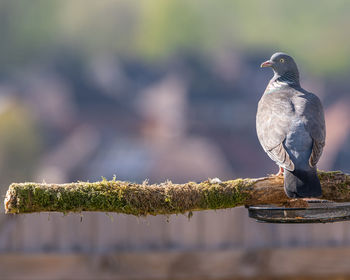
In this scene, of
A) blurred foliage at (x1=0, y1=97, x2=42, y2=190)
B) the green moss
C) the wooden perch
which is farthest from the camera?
blurred foliage at (x1=0, y1=97, x2=42, y2=190)

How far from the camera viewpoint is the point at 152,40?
73.9 meters

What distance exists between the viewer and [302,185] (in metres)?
4.39

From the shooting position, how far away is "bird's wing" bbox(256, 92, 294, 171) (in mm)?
4977

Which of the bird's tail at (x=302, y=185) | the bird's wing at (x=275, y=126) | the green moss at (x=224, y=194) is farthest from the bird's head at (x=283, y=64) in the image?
the green moss at (x=224, y=194)

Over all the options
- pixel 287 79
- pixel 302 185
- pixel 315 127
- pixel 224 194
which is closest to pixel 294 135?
pixel 315 127

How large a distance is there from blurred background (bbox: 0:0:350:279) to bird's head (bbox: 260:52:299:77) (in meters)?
1.51

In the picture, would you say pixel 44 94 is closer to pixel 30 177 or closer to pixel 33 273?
pixel 30 177

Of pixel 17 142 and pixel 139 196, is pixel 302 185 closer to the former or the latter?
pixel 139 196

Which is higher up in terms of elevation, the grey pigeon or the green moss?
the grey pigeon

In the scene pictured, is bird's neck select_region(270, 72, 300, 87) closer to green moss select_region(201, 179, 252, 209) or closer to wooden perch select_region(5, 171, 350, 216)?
wooden perch select_region(5, 171, 350, 216)

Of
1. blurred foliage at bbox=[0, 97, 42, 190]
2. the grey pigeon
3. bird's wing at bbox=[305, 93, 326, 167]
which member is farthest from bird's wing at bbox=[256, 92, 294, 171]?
blurred foliage at bbox=[0, 97, 42, 190]

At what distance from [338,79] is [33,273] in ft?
191

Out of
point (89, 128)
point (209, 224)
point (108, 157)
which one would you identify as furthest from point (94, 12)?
point (209, 224)

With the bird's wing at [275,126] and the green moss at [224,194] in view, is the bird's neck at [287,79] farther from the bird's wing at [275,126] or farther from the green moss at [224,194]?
the green moss at [224,194]
